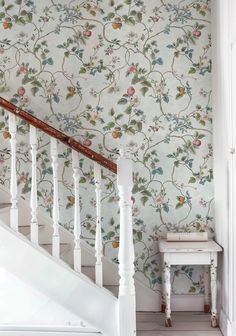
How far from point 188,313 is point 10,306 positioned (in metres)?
1.36

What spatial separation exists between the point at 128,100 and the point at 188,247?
124 cm

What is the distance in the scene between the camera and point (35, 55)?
12.8 ft

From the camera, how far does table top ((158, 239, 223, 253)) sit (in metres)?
3.41

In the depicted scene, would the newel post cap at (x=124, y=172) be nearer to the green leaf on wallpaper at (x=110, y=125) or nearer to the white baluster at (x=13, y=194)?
the white baluster at (x=13, y=194)

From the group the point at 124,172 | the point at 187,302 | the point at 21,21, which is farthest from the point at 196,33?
the point at 187,302

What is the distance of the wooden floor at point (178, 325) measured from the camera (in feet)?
10.8

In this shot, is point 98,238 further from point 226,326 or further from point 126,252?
point 226,326

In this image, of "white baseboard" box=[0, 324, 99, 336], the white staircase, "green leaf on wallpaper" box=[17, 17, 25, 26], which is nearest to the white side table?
the white staircase

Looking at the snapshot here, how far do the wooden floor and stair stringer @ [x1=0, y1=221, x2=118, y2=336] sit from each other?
1.53 ft

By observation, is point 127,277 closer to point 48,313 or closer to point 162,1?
point 48,313

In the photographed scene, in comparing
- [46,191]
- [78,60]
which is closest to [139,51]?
[78,60]

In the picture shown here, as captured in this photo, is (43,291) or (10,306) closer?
(43,291)

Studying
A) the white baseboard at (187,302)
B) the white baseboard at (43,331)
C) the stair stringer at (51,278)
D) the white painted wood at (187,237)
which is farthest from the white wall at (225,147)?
the white baseboard at (43,331)

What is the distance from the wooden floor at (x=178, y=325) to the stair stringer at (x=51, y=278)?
0.47m
